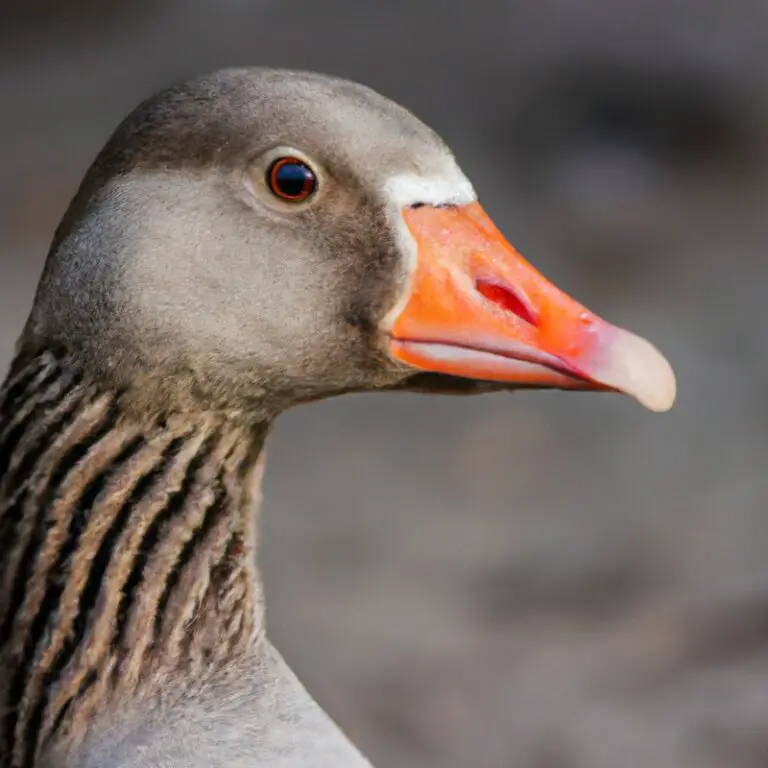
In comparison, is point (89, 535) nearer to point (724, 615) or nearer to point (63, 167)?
point (724, 615)

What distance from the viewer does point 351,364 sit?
7.49ft

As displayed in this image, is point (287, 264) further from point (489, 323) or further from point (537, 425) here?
point (537, 425)

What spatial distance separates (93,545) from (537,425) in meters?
4.65

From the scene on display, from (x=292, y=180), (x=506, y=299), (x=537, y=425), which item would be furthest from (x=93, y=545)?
(x=537, y=425)

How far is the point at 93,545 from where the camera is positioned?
225 cm

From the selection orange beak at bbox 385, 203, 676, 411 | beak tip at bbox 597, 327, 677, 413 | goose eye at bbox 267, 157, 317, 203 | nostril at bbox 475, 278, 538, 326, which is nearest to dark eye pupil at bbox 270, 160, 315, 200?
goose eye at bbox 267, 157, 317, 203

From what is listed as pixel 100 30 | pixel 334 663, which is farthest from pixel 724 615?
pixel 100 30

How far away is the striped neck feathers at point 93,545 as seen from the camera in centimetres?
223

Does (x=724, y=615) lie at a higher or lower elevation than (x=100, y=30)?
lower

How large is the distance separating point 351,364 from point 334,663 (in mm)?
3337

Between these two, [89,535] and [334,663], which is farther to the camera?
[334,663]

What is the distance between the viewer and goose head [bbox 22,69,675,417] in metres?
2.18

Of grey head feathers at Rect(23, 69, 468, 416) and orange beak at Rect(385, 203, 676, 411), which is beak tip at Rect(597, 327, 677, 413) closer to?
orange beak at Rect(385, 203, 676, 411)

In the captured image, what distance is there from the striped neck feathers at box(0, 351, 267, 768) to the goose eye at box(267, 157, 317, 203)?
16.3 inches
